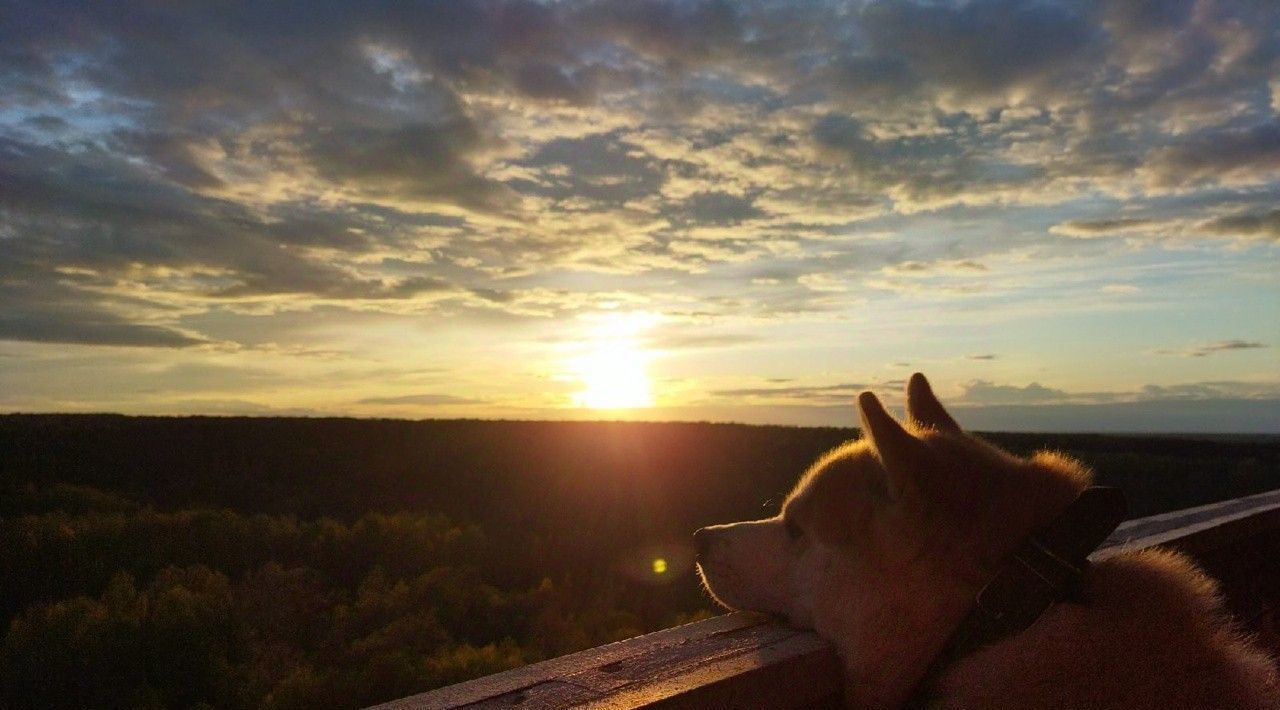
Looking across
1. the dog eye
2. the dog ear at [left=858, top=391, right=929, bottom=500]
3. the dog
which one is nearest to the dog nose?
the dog eye

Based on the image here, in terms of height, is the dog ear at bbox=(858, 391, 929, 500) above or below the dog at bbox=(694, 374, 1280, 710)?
above

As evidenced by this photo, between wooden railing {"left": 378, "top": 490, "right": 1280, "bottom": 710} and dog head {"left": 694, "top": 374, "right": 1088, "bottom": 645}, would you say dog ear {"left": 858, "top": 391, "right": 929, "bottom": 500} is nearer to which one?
dog head {"left": 694, "top": 374, "right": 1088, "bottom": 645}

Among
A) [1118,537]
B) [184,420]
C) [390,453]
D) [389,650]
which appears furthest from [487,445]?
[1118,537]

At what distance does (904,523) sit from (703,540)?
3.68 feet

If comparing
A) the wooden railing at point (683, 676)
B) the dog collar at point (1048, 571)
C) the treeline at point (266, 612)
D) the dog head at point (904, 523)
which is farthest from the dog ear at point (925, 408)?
the treeline at point (266, 612)

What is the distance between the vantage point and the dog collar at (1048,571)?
2242 mm

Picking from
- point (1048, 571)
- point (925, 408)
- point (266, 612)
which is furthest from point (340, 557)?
point (1048, 571)

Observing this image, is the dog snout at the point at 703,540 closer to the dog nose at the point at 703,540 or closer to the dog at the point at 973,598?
the dog nose at the point at 703,540

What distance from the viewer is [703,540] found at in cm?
350

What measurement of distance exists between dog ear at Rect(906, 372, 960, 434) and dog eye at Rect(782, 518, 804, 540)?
1.95ft

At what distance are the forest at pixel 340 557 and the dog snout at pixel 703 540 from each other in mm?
654

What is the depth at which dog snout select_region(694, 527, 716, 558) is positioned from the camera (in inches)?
136

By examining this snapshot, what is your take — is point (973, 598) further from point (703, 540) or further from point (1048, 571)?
point (703, 540)

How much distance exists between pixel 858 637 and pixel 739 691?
61 cm
